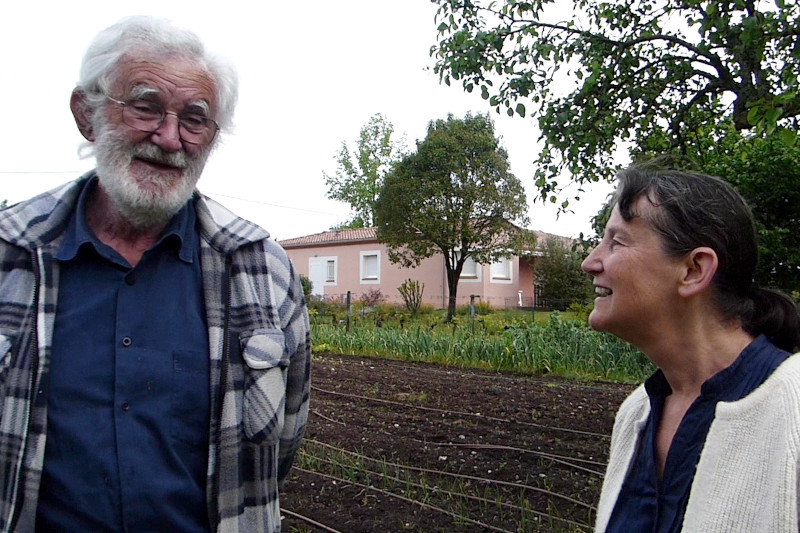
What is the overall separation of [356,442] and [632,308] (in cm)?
395

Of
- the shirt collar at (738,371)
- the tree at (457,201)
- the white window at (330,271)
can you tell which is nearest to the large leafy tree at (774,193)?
the shirt collar at (738,371)

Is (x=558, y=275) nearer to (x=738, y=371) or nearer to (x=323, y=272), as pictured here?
(x=323, y=272)

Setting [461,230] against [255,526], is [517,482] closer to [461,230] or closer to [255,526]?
[255,526]

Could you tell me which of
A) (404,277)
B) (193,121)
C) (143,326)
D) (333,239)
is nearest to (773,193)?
(193,121)

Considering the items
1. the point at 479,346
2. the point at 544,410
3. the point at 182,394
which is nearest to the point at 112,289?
the point at 182,394

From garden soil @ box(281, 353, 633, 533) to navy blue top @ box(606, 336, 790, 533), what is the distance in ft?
6.12

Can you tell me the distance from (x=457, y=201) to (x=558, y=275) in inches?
214

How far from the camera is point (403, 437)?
5.41 metres

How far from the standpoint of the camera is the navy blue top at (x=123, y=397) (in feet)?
5.04

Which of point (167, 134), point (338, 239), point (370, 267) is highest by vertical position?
point (338, 239)

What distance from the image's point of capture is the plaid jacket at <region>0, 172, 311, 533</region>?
1511mm

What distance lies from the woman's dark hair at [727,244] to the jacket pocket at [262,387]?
1.01 m

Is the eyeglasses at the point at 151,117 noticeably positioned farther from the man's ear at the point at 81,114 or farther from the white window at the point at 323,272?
the white window at the point at 323,272

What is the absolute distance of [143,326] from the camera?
64.4 inches
